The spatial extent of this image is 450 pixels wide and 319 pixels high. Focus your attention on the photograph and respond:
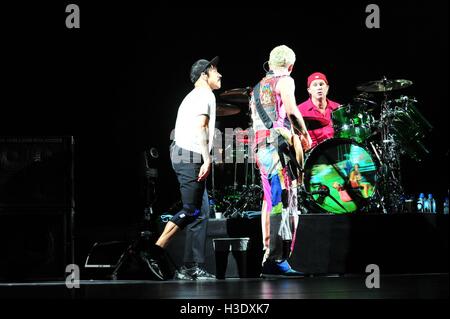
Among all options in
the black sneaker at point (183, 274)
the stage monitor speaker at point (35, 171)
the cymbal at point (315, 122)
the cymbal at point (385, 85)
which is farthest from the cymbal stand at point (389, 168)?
the stage monitor speaker at point (35, 171)

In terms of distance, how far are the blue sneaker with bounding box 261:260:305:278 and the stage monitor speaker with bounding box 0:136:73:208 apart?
1564 mm

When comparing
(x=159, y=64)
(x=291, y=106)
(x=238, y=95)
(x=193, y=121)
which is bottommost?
(x=193, y=121)

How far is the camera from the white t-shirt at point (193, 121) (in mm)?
5027

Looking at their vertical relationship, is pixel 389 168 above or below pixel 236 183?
above

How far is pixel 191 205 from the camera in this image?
494 centimetres

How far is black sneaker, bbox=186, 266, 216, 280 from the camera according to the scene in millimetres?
5010

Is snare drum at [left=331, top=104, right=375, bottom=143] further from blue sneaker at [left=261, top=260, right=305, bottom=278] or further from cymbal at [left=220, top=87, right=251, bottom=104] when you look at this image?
blue sneaker at [left=261, top=260, right=305, bottom=278]

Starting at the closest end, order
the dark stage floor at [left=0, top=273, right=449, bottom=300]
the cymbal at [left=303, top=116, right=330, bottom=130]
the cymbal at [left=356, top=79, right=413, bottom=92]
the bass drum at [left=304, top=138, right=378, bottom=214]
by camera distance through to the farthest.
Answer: the dark stage floor at [left=0, top=273, right=449, bottom=300], the bass drum at [left=304, top=138, right=378, bottom=214], the cymbal at [left=303, top=116, right=330, bottom=130], the cymbal at [left=356, top=79, right=413, bottom=92]

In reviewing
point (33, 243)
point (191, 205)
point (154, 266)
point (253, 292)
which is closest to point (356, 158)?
point (191, 205)

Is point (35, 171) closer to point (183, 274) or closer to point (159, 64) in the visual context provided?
point (183, 274)

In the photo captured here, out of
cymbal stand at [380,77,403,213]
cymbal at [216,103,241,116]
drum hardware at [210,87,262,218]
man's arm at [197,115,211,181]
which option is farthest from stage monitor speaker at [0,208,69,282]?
cymbal at [216,103,241,116]

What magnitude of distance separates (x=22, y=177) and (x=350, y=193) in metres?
2.73

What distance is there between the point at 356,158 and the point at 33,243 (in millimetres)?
2779

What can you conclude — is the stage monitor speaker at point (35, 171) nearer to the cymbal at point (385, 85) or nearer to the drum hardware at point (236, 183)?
the drum hardware at point (236, 183)
